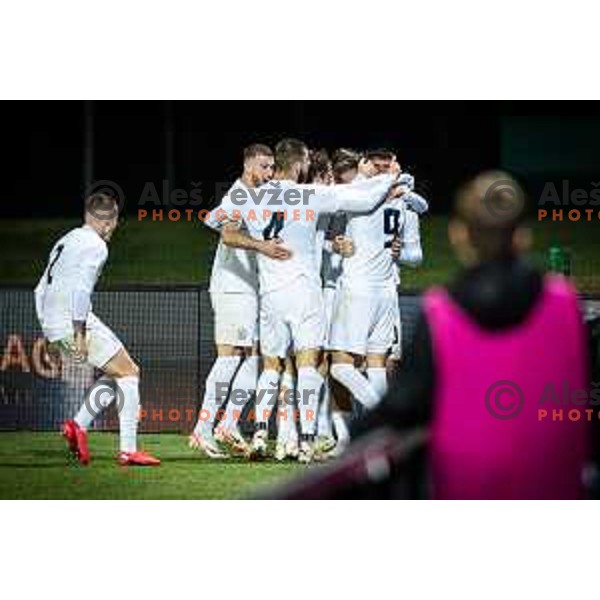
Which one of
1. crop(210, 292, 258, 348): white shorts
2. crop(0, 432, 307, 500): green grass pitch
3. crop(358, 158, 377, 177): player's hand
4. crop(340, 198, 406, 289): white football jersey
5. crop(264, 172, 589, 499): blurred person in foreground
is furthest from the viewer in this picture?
crop(210, 292, 258, 348): white shorts

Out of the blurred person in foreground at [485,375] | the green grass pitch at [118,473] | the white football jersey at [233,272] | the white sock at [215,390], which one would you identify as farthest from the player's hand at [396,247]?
the blurred person in foreground at [485,375]

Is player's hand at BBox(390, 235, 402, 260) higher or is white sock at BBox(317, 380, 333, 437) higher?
player's hand at BBox(390, 235, 402, 260)

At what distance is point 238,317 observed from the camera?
10547 mm

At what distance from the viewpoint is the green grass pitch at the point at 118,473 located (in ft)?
33.4

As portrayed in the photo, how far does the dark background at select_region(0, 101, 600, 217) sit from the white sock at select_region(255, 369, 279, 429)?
3.04ft

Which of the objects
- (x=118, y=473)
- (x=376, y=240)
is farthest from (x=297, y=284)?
(x=118, y=473)

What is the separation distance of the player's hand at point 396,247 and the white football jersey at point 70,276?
1.44 m

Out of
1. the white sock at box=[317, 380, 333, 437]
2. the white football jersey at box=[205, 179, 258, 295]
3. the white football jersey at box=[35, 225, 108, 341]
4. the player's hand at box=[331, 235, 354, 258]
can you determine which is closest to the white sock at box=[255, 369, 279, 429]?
the white sock at box=[317, 380, 333, 437]

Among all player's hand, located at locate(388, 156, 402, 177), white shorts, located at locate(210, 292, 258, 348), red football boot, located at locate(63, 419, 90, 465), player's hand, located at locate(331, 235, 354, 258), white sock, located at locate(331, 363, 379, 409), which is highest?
player's hand, located at locate(388, 156, 402, 177)

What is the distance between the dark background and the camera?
33.1ft

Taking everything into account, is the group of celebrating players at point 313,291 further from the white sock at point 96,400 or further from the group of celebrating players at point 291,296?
the white sock at point 96,400

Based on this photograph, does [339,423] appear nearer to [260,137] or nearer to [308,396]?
[308,396]

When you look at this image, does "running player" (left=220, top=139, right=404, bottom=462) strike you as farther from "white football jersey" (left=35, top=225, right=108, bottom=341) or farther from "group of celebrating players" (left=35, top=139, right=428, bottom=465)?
"white football jersey" (left=35, top=225, right=108, bottom=341)

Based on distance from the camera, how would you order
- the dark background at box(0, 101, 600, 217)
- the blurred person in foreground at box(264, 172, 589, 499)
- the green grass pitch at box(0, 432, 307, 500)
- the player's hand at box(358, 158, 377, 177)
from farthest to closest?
1. the player's hand at box(358, 158, 377, 177)
2. the green grass pitch at box(0, 432, 307, 500)
3. the dark background at box(0, 101, 600, 217)
4. the blurred person in foreground at box(264, 172, 589, 499)
